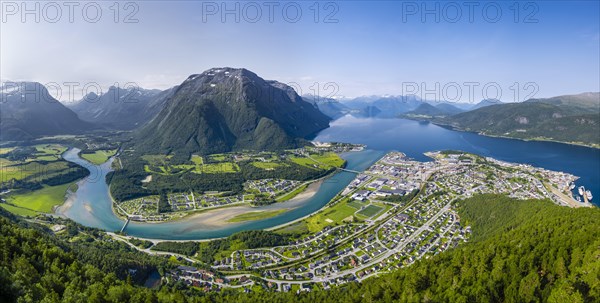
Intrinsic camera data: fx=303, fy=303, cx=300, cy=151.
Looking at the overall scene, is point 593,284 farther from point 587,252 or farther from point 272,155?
point 272,155

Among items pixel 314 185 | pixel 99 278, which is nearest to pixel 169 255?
pixel 99 278

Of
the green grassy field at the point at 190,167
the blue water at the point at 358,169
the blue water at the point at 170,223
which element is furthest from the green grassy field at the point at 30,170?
the green grassy field at the point at 190,167

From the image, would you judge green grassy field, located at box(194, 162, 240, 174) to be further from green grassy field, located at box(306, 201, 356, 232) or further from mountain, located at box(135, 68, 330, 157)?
green grassy field, located at box(306, 201, 356, 232)

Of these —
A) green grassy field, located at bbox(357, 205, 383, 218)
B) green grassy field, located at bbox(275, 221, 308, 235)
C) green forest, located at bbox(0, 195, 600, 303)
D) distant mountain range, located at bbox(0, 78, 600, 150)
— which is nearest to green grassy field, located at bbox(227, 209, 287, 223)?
green grassy field, located at bbox(275, 221, 308, 235)

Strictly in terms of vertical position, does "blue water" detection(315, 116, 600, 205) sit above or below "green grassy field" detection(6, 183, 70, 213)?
above

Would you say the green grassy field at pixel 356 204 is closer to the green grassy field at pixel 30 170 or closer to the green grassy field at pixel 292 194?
the green grassy field at pixel 292 194

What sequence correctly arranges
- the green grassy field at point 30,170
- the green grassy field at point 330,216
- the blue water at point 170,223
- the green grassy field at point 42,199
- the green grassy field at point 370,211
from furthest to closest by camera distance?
the green grassy field at point 30,170 → the green grassy field at point 42,199 → the green grassy field at point 370,211 → the green grassy field at point 330,216 → the blue water at point 170,223

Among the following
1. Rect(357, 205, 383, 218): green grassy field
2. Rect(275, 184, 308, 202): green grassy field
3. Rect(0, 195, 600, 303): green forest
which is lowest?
Rect(357, 205, 383, 218): green grassy field
